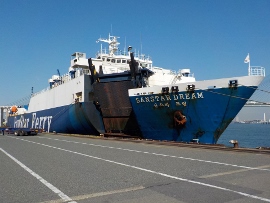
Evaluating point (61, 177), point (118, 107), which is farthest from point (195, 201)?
point (118, 107)

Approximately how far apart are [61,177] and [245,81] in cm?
1115

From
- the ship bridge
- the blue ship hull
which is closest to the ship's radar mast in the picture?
the blue ship hull

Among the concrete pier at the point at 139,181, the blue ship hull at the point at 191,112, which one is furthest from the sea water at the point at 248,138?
the concrete pier at the point at 139,181

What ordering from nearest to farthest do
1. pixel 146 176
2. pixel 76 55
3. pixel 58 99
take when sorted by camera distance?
pixel 146 176 → pixel 76 55 → pixel 58 99

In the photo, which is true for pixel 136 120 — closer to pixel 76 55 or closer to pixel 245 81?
pixel 245 81

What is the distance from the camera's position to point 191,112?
1551 cm

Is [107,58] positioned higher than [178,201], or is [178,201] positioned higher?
[107,58]

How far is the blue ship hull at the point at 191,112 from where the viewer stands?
14.4 meters

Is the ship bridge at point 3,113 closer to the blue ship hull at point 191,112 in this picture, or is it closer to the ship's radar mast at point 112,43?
the ship's radar mast at point 112,43

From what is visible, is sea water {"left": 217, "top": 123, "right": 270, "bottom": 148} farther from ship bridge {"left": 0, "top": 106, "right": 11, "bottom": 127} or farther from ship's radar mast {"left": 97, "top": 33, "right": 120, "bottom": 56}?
ship bridge {"left": 0, "top": 106, "right": 11, "bottom": 127}

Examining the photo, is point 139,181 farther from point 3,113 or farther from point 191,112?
point 3,113

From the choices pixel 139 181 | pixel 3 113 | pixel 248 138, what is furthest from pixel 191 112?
pixel 3 113

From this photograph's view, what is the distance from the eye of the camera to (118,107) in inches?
754

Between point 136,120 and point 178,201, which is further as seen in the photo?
point 136,120
